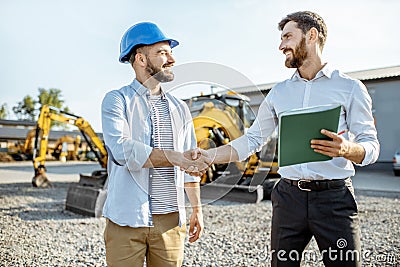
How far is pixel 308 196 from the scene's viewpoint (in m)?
1.95

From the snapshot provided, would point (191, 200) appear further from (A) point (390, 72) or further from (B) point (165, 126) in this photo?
(A) point (390, 72)

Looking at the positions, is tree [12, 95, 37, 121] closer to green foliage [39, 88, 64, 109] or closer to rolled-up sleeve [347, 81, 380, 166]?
green foliage [39, 88, 64, 109]

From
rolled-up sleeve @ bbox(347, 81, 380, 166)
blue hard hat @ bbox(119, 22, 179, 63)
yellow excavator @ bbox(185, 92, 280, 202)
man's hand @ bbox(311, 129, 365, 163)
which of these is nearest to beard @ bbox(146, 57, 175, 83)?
blue hard hat @ bbox(119, 22, 179, 63)

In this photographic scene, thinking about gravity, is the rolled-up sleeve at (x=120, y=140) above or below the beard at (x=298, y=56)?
below

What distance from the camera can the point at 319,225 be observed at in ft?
6.27

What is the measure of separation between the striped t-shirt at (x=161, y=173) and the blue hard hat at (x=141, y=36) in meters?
0.28

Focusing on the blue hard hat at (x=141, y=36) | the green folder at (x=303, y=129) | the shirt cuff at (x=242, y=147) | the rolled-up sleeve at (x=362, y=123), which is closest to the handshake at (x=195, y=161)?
the shirt cuff at (x=242, y=147)

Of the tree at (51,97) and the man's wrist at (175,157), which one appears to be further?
the tree at (51,97)

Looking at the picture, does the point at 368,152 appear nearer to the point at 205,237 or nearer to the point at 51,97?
the point at 205,237

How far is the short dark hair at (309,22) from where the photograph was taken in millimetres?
1957

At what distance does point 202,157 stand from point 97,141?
8.57 metres

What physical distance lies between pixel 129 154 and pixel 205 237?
3.48m

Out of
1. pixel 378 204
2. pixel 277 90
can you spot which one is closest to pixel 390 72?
pixel 378 204

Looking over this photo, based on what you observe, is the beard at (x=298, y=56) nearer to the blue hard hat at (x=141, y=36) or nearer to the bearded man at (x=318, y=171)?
the bearded man at (x=318, y=171)
